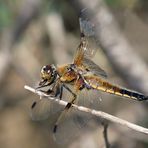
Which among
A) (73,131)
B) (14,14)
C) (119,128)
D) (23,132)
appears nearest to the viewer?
(73,131)

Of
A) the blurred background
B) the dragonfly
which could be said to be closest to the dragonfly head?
the dragonfly

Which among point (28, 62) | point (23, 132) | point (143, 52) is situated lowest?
point (23, 132)

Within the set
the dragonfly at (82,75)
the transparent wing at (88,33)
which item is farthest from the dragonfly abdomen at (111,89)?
the transparent wing at (88,33)

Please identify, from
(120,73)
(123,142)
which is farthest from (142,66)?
(123,142)

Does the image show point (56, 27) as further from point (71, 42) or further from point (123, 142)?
point (123, 142)

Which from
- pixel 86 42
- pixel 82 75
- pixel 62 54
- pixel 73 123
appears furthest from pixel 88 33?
pixel 62 54

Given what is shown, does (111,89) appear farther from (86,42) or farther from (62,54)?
(62,54)

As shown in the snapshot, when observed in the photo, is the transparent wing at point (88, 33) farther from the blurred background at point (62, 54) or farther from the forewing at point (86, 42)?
the blurred background at point (62, 54)
